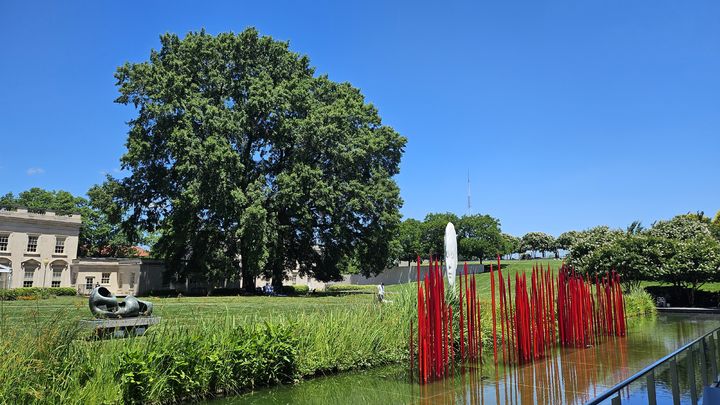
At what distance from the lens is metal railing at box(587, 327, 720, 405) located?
2879 mm

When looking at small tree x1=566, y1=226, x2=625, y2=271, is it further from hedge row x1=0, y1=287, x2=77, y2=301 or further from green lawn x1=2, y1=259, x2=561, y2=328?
hedge row x1=0, y1=287, x2=77, y2=301

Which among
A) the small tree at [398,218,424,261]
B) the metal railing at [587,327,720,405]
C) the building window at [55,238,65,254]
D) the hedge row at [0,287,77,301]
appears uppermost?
the small tree at [398,218,424,261]

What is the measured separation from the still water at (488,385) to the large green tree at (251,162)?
20063 mm

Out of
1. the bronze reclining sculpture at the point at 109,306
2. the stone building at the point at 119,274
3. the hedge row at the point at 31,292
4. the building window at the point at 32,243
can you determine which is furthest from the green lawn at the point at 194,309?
the building window at the point at 32,243

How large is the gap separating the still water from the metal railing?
5.5 inches

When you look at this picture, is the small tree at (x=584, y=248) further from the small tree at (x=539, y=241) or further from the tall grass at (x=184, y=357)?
the small tree at (x=539, y=241)

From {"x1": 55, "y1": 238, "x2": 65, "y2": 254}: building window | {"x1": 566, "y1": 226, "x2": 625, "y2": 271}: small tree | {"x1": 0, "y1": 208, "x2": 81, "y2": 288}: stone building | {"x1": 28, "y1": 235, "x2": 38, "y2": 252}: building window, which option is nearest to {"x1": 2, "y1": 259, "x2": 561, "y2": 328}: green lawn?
{"x1": 566, "y1": 226, "x2": 625, "y2": 271}: small tree

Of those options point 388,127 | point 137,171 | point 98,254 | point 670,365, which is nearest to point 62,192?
point 98,254

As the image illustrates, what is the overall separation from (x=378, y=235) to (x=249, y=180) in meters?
9.19

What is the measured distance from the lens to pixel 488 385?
21.9ft

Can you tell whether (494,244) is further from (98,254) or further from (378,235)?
(98,254)

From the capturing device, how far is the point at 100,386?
15.4 feet

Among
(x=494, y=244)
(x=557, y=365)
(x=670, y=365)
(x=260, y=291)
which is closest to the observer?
(x=670, y=365)

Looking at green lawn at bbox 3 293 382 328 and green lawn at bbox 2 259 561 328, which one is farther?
green lawn at bbox 2 259 561 328
